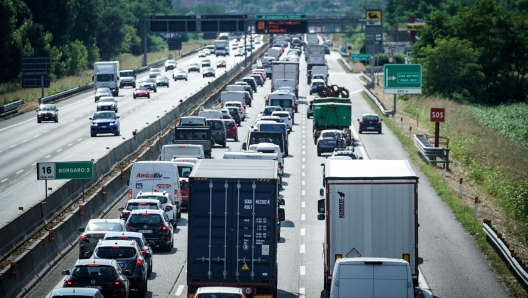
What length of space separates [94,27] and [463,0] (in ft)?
213

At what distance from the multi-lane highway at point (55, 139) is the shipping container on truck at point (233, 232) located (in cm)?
1350

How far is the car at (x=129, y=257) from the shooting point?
24.7 m

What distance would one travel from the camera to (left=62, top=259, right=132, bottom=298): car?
22.5 m

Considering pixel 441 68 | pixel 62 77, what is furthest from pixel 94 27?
pixel 441 68

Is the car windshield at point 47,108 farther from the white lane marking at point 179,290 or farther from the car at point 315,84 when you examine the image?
the white lane marking at point 179,290

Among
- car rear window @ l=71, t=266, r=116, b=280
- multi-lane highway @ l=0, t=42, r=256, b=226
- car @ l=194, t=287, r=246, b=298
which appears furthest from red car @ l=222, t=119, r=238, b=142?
car @ l=194, t=287, r=246, b=298

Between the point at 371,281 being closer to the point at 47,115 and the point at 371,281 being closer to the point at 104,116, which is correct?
the point at 104,116

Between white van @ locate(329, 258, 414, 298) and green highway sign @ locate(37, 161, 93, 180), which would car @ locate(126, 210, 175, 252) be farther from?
white van @ locate(329, 258, 414, 298)

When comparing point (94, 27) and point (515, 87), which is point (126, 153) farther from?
point (94, 27)

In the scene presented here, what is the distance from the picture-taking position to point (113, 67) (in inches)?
3812

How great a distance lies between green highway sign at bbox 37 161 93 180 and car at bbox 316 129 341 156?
21919 millimetres

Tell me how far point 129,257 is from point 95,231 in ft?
12.3

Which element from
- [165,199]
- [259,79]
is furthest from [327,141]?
[259,79]

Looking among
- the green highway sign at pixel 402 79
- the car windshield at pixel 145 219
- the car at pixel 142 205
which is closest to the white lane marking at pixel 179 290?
the car windshield at pixel 145 219
